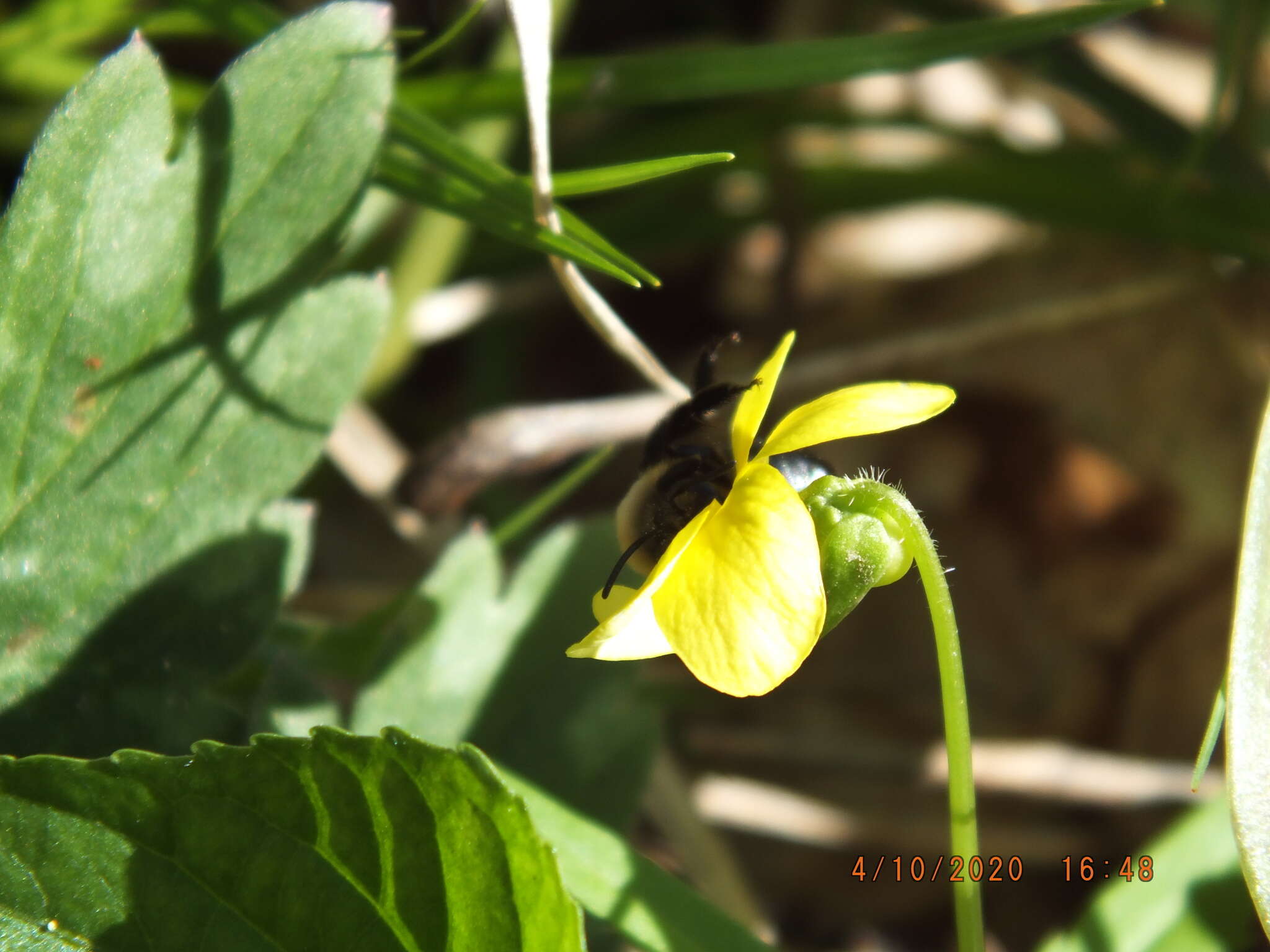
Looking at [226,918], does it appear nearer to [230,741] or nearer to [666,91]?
[230,741]

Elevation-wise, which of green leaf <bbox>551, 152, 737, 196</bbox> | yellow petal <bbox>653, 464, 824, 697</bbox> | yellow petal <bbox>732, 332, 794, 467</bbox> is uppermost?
green leaf <bbox>551, 152, 737, 196</bbox>

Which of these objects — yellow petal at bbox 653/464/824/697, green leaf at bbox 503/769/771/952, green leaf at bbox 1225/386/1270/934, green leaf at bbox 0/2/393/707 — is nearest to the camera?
yellow petal at bbox 653/464/824/697

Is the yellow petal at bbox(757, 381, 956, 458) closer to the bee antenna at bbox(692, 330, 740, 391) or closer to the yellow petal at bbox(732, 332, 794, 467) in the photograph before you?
the yellow petal at bbox(732, 332, 794, 467)

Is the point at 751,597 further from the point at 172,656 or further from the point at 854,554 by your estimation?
the point at 172,656

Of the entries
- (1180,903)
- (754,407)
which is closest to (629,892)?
(754,407)

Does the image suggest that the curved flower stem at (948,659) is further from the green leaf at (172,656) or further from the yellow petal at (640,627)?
the green leaf at (172,656)

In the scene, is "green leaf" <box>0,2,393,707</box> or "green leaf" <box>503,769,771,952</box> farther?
"green leaf" <box>503,769,771,952</box>
